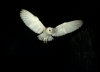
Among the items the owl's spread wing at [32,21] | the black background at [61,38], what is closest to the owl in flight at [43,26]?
the owl's spread wing at [32,21]

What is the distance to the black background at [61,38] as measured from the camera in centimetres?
203

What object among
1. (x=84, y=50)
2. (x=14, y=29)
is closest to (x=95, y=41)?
(x=84, y=50)

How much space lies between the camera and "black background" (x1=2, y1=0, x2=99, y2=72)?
6.66 feet

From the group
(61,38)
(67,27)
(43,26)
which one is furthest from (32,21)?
(61,38)

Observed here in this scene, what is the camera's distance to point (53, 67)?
7.76 ft

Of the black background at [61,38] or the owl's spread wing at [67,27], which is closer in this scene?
the owl's spread wing at [67,27]

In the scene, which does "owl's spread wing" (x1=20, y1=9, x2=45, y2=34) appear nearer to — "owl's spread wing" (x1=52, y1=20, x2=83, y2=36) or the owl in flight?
the owl in flight

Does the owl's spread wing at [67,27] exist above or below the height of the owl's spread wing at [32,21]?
below

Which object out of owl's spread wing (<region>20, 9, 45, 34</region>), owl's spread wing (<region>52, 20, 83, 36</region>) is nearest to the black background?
owl's spread wing (<region>52, 20, 83, 36</region>)

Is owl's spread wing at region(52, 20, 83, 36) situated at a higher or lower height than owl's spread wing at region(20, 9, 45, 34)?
lower

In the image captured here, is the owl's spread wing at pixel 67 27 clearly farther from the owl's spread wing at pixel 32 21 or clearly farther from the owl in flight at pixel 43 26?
the owl's spread wing at pixel 32 21

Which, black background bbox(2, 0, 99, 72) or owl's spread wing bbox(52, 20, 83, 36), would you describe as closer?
owl's spread wing bbox(52, 20, 83, 36)

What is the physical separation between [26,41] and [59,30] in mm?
614

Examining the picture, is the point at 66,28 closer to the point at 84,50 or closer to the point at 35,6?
the point at 84,50
